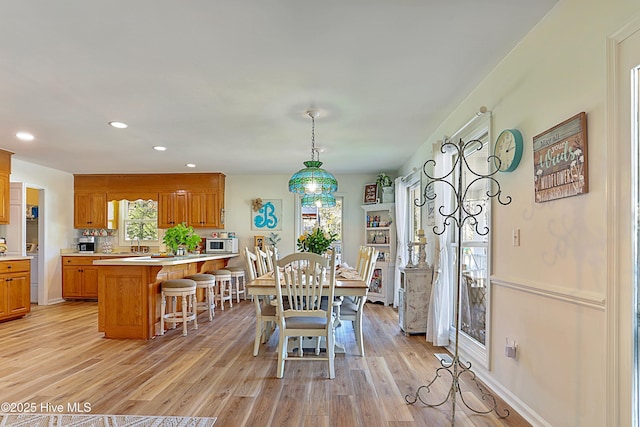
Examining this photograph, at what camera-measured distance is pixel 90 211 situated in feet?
23.9

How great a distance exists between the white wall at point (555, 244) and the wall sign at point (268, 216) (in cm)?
511

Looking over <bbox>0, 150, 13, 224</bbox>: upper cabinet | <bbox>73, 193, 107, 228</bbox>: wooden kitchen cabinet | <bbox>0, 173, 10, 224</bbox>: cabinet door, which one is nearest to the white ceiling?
<bbox>0, 150, 13, 224</bbox>: upper cabinet

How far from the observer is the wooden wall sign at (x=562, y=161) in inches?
72.8

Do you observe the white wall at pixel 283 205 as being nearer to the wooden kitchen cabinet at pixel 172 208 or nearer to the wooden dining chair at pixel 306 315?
the wooden kitchen cabinet at pixel 172 208

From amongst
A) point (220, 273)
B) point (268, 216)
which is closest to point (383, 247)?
point (268, 216)

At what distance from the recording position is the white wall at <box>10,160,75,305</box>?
6.46m

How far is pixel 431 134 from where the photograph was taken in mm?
4582

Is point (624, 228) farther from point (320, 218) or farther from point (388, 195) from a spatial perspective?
point (320, 218)

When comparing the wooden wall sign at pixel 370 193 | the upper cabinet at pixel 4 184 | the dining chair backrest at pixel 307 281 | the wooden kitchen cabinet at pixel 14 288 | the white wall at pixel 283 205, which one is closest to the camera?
the dining chair backrest at pixel 307 281

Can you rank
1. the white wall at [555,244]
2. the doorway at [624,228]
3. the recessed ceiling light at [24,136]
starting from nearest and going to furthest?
the doorway at [624,228] → the white wall at [555,244] → the recessed ceiling light at [24,136]

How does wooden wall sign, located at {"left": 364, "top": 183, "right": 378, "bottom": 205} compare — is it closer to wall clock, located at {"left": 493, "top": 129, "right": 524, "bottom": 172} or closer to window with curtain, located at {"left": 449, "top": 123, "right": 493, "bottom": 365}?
window with curtain, located at {"left": 449, "top": 123, "right": 493, "bottom": 365}

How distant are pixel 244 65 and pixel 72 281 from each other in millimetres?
6170

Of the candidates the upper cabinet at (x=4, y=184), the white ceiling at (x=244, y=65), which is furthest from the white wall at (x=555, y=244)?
the upper cabinet at (x=4, y=184)

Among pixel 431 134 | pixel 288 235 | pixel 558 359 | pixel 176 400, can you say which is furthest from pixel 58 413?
pixel 288 235
